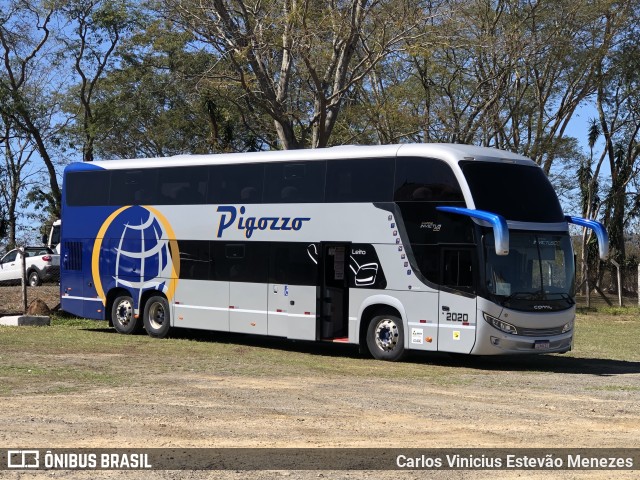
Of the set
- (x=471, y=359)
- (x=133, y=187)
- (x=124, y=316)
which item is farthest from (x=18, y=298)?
(x=471, y=359)

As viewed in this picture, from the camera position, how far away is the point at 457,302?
18953mm

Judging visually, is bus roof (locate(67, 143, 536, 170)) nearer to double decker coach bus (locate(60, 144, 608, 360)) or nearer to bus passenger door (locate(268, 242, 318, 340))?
double decker coach bus (locate(60, 144, 608, 360))

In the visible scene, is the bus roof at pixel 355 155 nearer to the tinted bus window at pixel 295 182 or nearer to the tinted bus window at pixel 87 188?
the tinted bus window at pixel 295 182

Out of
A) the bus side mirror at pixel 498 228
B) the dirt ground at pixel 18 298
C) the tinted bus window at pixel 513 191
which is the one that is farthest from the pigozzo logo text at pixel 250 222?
the dirt ground at pixel 18 298

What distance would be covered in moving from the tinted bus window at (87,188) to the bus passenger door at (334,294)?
21.8 feet

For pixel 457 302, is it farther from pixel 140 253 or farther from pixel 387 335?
pixel 140 253

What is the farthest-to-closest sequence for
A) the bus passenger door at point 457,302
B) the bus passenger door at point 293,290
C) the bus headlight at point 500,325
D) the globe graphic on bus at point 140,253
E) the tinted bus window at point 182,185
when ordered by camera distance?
the globe graphic on bus at point 140,253 → the tinted bus window at point 182,185 → the bus passenger door at point 293,290 → the bus passenger door at point 457,302 → the bus headlight at point 500,325

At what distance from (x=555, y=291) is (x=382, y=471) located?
35.3 ft

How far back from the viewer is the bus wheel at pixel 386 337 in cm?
2000

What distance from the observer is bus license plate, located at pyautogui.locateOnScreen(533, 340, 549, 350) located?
18828 millimetres

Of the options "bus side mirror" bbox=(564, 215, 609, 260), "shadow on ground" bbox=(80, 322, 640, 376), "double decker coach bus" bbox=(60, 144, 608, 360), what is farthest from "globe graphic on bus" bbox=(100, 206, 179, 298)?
"bus side mirror" bbox=(564, 215, 609, 260)

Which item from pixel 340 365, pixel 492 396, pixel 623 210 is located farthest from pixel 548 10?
pixel 492 396

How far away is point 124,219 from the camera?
2488cm

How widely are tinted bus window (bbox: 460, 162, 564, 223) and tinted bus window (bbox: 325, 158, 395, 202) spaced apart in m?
1.65
